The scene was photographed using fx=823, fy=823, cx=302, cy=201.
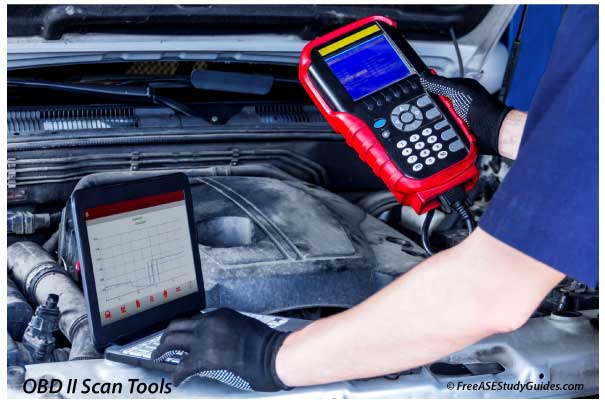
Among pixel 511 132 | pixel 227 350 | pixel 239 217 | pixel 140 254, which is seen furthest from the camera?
pixel 239 217

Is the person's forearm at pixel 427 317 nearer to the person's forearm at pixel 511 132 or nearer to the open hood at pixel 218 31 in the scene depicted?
the person's forearm at pixel 511 132

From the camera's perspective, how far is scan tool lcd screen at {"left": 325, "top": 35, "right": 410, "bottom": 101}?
146cm

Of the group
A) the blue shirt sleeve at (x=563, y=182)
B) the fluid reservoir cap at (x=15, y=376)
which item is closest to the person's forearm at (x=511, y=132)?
the blue shirt sleeve at (x=563, y=182)

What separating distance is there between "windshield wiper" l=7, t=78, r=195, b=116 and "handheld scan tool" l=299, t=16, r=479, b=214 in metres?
0.36

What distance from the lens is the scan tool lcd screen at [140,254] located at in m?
1.19

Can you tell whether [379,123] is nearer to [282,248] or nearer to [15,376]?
[282,248]

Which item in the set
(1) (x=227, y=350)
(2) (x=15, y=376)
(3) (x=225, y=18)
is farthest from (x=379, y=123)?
(2) (x=15, y=376)

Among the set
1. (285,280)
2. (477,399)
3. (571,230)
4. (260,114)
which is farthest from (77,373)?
(260,114)

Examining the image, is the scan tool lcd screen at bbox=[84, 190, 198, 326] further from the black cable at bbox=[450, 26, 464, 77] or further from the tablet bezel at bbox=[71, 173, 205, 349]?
the black cable at bbox=[450, 26, 464, 77]

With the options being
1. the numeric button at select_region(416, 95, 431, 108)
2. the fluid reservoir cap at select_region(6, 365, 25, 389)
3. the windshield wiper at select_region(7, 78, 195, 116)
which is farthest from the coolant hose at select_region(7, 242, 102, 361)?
the numeric button at select_region(416, 95, 431, 108)

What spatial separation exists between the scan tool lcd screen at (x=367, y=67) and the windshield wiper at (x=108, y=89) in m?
0.41

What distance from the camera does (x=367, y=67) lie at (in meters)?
1.48

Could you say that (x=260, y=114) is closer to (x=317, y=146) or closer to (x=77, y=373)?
(x=317, y=146)

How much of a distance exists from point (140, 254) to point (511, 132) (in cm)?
66
